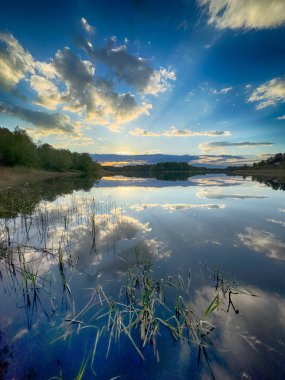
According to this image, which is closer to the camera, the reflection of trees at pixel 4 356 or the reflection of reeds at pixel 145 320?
the reflection of trees at pixel 4 356

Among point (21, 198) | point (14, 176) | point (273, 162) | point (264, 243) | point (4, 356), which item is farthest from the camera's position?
point (273, 162)

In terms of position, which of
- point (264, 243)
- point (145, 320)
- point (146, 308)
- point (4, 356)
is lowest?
point (264, 243)

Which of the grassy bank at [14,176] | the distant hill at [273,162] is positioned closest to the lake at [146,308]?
the grassy bank at [14,176]

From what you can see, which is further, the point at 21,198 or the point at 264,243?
the point at 21,198

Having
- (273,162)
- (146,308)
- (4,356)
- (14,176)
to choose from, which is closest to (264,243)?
(146,308)

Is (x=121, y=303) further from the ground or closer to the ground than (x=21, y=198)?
closer to the ground

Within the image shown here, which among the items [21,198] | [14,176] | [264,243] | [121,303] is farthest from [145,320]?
[14,176]

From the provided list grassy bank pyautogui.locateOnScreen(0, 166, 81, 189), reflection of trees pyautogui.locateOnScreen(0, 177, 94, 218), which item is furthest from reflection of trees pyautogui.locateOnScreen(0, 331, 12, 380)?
grassy bank pyautogui.locateOnScreen(0, 166, 81, 189)

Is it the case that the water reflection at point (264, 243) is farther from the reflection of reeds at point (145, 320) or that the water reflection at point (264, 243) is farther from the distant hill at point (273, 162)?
the distant hill at point (273, 162)

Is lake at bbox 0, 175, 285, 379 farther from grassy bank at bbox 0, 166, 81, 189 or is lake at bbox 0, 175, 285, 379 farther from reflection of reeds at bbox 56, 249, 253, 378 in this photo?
grassy bank at bbox 0, 166, 81, 189

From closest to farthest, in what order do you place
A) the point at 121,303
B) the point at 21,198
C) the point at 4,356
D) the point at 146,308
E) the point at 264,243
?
the point at 4,356, the point at 146,308, the point at 121,303, the point at 264,243, the point at 21,198

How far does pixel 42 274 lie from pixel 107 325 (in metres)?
3.46

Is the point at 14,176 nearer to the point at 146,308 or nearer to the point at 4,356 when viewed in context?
the point at 4,356

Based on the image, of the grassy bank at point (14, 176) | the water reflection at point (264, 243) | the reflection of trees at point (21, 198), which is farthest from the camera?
the grassy bank at point (14, 176)
